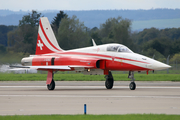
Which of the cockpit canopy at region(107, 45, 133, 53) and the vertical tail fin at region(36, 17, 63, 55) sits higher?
the vertical tail fin at region(36, 17, 63, 55)

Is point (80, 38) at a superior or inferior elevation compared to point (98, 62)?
superior

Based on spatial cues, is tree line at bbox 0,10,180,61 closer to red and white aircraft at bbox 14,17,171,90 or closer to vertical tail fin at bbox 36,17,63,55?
vertical tail fin at bbox 36,17,63,55

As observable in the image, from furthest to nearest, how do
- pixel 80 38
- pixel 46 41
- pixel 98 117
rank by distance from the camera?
pixel 80 38 → pixel 46 41 → pixel 98 117

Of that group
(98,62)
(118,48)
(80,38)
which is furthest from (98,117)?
(80,38)

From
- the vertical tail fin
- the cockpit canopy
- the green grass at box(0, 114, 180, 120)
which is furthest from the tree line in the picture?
the green grass at box(0, 114, 180, 120)

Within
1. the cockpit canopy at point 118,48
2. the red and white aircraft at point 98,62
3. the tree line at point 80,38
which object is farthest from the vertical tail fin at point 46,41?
the tree line at point 80,38

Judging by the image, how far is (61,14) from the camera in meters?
95.4

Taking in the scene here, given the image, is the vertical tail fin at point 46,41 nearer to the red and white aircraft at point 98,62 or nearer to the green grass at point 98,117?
the red and white aircraft at point 98,62

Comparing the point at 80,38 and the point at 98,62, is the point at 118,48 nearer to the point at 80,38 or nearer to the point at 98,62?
the point at 98,62

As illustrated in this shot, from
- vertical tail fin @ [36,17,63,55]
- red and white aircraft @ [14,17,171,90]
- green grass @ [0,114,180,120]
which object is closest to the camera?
green grass @ [0,114,180,120]

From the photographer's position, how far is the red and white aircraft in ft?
66.4

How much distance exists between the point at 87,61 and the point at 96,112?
10.6 metres

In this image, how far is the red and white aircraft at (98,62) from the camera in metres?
20.2

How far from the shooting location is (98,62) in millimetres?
21547
